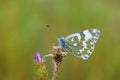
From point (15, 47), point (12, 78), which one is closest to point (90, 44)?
point (12, 78)

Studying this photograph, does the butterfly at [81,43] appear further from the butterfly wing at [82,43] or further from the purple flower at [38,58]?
the purple flower at [38,58]

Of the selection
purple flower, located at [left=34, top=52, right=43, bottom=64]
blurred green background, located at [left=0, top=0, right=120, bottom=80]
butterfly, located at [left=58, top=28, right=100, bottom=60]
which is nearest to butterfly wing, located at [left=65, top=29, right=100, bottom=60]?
butterfly, located at [left=58, top=28, right=100, bottom=60]

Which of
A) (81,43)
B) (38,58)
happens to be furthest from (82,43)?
(38,58)

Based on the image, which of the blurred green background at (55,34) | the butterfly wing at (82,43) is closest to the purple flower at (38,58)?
the butterfly wing at (82,43)

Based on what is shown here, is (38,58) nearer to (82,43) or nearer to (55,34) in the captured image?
(82,43)

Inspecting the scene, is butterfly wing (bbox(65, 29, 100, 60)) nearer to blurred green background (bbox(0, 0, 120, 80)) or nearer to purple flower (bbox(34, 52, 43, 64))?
purple flower (bbox(34, 52, 43, 64))

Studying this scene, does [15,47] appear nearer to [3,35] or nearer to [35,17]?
[3,35]

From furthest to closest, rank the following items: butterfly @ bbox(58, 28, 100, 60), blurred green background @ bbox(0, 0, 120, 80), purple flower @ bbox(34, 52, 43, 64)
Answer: blurred green background @ bbox(0, 0, 120, 80) < purple flower @ bbox(34, 52, 43, 64) < butterfly @ bbox(58, 28, 100, 60)
